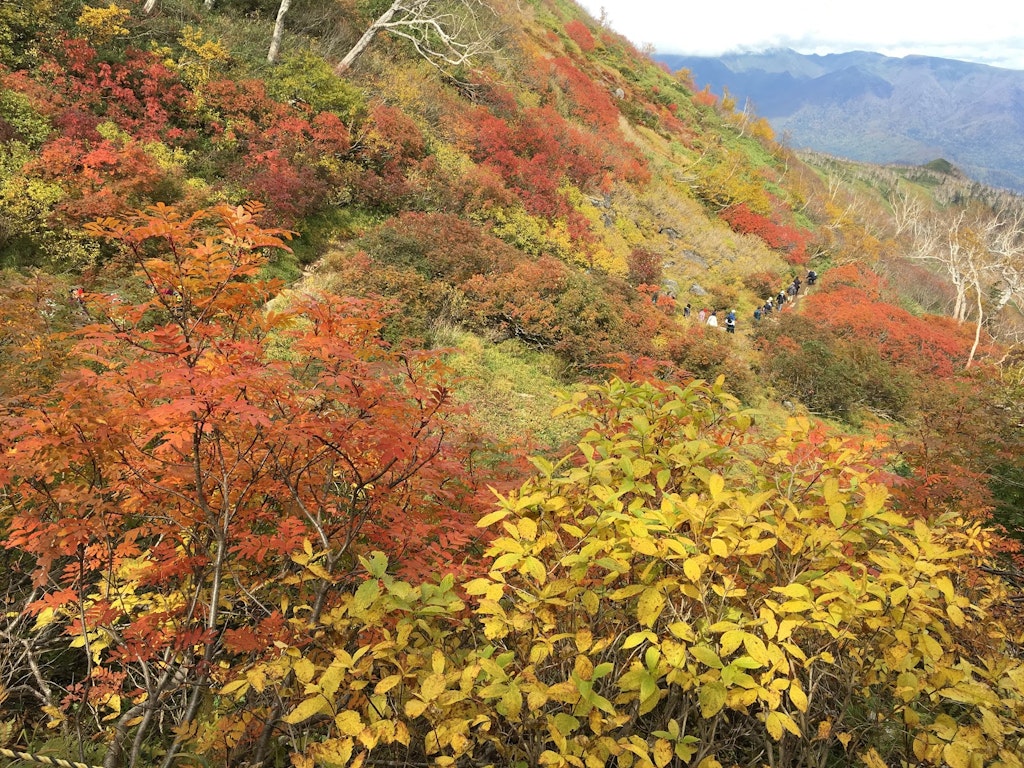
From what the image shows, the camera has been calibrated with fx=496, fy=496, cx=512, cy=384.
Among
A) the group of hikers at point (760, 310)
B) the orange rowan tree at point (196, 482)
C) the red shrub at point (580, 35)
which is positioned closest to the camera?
the orange rowan tree at point (196, 482)

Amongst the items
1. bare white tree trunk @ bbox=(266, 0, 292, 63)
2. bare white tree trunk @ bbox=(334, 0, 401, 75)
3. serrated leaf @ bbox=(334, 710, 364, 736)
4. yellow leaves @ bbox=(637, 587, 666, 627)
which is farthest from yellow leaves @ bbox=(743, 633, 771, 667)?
bare white tree trunk @ bbox=(334, 0, 401, 75)

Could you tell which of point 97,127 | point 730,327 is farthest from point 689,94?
point 97,127

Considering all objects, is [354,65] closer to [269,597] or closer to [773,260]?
[269,597]

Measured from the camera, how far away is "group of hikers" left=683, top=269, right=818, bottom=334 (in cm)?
1533

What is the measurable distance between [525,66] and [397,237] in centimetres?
1726

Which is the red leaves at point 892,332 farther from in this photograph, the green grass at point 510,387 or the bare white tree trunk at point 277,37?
the bare white tree trunk at point 277,37

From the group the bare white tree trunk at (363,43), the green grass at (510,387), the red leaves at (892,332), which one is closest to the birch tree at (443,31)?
the bare white tree trunk at (363,43)

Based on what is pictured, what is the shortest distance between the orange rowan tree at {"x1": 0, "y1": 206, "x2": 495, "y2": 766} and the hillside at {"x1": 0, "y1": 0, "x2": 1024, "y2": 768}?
0.03 metres

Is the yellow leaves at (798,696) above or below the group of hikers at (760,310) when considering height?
above

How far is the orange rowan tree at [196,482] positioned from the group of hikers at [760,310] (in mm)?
14577

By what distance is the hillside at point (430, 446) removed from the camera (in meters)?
1.57

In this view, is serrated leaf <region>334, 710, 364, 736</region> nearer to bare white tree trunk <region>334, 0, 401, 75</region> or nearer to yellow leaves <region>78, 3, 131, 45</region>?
yellow leaves <region>78, 3, 131, 45</region>

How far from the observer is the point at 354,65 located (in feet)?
48.7

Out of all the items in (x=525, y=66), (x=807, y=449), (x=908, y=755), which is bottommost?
(x=908, y=755)
